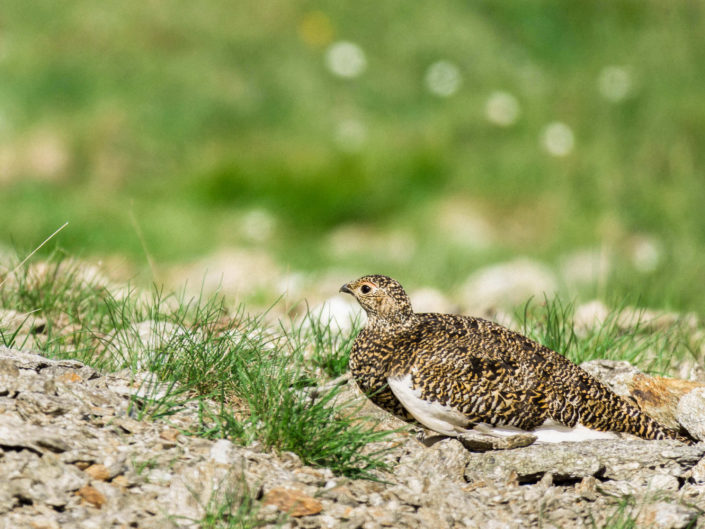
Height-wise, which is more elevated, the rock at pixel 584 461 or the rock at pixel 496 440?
the rock at pixel 496 440

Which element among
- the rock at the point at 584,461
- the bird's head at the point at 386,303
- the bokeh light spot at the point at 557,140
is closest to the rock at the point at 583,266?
the bokeh light spot at the point at 557,140

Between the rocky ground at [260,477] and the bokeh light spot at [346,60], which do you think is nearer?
the rocky ground at [260,477]

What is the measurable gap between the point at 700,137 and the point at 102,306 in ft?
27.7

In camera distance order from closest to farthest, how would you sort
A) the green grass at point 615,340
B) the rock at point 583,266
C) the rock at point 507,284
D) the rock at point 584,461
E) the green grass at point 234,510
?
the green grass at point 234,510 < the rock at point 584,461 < the green grass at point 615,340 < the rock at point 507,284 < the rock at point 583,266

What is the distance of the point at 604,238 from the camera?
10.7 metres

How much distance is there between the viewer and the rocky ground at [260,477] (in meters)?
3.35

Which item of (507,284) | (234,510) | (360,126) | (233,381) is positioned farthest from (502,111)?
(234,510)

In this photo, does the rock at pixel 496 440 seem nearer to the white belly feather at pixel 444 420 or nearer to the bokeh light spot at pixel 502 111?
the white belly feather at pixel 444 420

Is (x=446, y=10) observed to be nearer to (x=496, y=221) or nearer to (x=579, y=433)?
(x=496, y=221)

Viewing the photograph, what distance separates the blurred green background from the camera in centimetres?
1097

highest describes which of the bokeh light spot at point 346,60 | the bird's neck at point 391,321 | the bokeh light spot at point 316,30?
the bokeh light spot at point 316,30

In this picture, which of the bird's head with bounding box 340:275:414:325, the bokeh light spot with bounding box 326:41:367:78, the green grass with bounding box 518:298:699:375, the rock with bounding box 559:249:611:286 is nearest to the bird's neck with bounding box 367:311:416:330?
the bird's head with bounding box 340:275:414:325

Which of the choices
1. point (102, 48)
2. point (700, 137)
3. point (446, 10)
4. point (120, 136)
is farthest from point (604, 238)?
point (102, 48)

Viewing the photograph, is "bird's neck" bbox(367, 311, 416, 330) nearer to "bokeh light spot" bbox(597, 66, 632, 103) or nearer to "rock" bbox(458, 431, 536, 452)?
"rock" bbox(458, 431, 536, 452)
